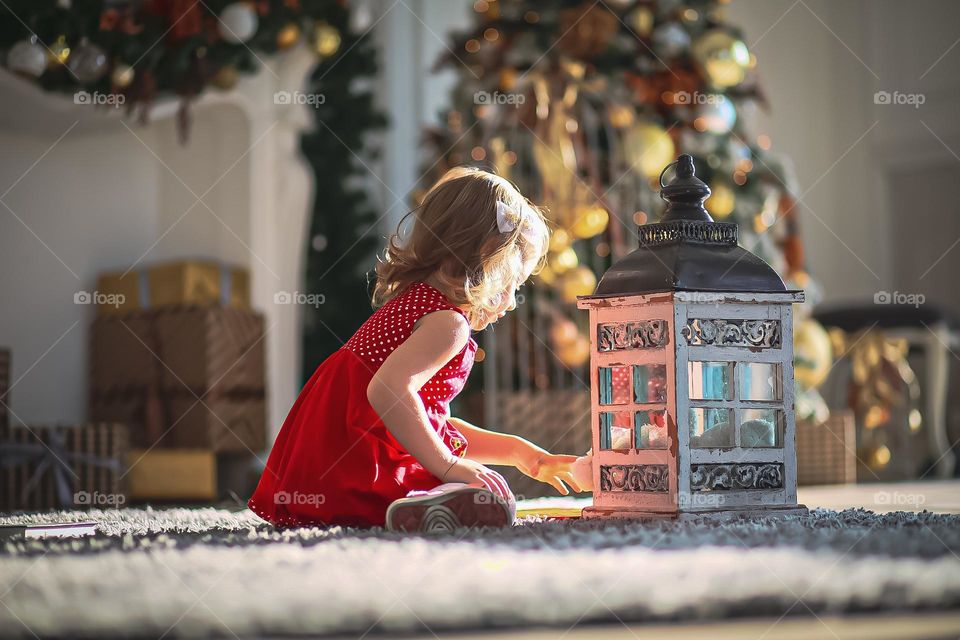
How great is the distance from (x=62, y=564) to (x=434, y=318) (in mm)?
583

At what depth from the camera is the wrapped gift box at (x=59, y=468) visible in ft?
7.66

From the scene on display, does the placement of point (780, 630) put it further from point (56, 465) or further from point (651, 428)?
point (56, 465)

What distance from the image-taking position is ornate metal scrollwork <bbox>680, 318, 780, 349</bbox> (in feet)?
4.51

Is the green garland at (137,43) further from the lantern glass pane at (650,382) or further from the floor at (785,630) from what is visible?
the floor at (785,630)

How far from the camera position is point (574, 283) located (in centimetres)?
278

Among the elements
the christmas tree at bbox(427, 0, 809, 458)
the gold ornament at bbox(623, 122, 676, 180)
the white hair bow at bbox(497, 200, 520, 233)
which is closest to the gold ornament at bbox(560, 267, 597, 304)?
the christmas tree at bbox(427, 0, 809, 458)

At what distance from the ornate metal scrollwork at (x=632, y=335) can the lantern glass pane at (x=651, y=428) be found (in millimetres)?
80

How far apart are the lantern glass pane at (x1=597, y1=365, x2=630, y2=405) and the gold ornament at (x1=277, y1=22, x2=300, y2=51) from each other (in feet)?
5.55

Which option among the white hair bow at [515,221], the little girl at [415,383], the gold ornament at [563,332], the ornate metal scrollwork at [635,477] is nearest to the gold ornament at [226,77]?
the gold ornament at [563,332]

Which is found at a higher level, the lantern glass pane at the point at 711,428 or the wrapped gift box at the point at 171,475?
the lantern glass pane at the point at 711,428

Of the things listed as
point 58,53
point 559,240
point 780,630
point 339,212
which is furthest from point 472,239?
point 339,212

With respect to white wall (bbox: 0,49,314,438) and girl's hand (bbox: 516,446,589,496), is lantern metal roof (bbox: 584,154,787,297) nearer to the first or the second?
girl's hand (bbox: 516,446,589,496)

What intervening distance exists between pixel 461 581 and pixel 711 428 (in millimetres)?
623

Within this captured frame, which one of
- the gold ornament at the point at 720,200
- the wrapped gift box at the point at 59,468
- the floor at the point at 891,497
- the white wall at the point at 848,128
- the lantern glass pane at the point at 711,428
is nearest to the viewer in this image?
the lantern glass pane at the point at 711,428
